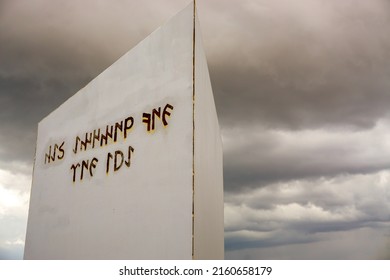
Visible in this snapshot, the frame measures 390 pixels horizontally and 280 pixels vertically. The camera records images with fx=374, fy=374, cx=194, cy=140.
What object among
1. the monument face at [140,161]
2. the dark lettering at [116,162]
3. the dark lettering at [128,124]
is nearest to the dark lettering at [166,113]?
the monument face at [140,161]

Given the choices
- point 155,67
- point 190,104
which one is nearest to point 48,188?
point 155,67

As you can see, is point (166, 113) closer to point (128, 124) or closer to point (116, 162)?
point (128, 124)

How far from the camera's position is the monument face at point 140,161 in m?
4.31

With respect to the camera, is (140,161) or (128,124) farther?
(128,124)

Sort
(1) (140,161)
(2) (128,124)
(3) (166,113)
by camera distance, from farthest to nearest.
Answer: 1. (2) (128,124)
2. (1) (140,161)
3. (3) (166,113)

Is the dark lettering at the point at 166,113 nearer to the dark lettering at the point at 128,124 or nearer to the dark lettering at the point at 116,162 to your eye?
the dark lettering at the point at 128,124

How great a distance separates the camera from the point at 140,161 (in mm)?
4812

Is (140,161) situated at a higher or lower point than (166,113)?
lower

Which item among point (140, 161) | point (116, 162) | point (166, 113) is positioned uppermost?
point (166, 113)

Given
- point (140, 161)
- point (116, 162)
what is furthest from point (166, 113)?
point (116, 162)

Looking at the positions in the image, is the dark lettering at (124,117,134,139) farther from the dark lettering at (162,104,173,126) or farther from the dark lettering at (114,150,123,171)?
the dark lettering at (162,104,173,126)

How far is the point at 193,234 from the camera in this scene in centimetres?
404

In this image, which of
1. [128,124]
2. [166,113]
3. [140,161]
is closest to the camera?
[166,113]

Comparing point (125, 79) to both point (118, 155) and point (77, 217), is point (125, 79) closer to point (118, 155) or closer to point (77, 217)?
point (118, 155)
